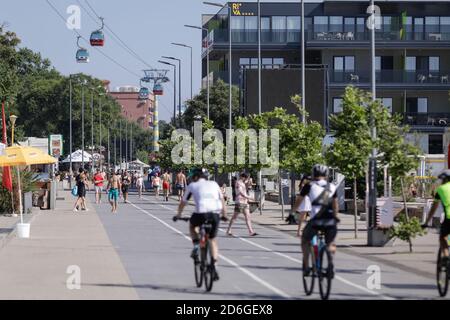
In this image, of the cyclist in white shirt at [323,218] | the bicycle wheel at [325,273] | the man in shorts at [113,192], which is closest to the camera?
the bicycle wheel at [325,273]

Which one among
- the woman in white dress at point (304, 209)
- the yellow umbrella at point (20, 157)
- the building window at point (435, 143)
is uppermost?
the building window at point (435, 143)

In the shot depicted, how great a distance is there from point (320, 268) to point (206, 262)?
1964mm

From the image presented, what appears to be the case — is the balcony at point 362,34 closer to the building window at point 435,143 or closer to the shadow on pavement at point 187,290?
the building window at point 435,143

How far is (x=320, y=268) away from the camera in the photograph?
1559cm

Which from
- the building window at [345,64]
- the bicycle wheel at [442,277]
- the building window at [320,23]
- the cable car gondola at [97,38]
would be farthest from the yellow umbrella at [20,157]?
the building window at [320,23]

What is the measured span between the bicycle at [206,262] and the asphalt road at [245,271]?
0.18 metres

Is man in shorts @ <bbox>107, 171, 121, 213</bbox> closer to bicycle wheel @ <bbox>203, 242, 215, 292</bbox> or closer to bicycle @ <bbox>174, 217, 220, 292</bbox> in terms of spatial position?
bicycle @ <bbox>174, 217, 220, 292</bbox>

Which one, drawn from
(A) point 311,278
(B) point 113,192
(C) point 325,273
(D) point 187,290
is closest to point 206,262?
(D) point 187,290

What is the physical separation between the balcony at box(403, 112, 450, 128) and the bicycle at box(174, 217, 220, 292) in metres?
62.8

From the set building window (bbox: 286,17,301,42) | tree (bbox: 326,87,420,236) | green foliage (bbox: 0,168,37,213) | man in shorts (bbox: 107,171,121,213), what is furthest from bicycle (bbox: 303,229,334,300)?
building window (bbox: 286,17,301,42)

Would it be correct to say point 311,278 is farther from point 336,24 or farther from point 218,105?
point 336,24

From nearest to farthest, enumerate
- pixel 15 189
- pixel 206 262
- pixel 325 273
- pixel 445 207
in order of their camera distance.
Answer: pixel 325 273 → pixel 445 207 → pixel 206 262 → pixel 15 189

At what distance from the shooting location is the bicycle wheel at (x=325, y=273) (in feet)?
50.1

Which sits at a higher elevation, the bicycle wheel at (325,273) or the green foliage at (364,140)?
the green foliage at (364,140)
